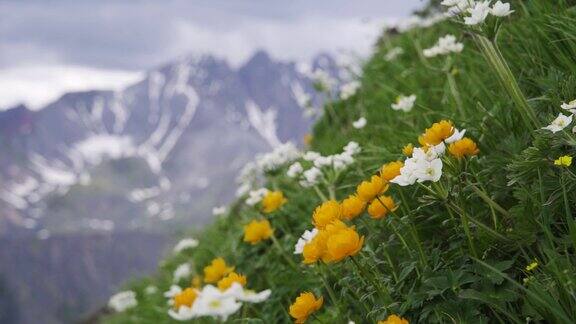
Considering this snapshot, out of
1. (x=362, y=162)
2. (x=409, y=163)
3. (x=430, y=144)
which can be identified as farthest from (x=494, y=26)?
(x=362, y=162)

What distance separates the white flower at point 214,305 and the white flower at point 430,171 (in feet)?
2.38


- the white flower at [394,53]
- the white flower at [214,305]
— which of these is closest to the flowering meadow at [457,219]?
the white flower at [214,305]

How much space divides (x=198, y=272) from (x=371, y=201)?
3.61 metres

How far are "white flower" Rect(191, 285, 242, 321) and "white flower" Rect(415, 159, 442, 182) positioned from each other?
2.38 feet

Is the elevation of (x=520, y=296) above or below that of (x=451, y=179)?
below

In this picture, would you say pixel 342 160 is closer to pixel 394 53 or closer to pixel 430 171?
pixel 430 171

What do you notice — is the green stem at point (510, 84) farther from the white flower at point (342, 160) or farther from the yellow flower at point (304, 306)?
the yellow flower at point (304, 306)

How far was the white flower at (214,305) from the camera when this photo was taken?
124 cm

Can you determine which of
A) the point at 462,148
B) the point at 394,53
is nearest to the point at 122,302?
the point at 394,53

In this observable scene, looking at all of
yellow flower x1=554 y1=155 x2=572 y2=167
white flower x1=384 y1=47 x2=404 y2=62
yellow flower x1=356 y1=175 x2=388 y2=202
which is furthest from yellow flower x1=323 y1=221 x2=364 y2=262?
white flower x1=384 y1=47 x2=404 y2=62

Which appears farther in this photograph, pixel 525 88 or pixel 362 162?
pixel 362 162

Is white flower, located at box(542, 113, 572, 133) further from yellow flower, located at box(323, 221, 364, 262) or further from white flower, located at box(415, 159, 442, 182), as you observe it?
yellow flower, located at box(323, 221, 364, 262)

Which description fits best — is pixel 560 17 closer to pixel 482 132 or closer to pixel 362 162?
pixel 482 132

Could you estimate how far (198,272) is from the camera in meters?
5.45
